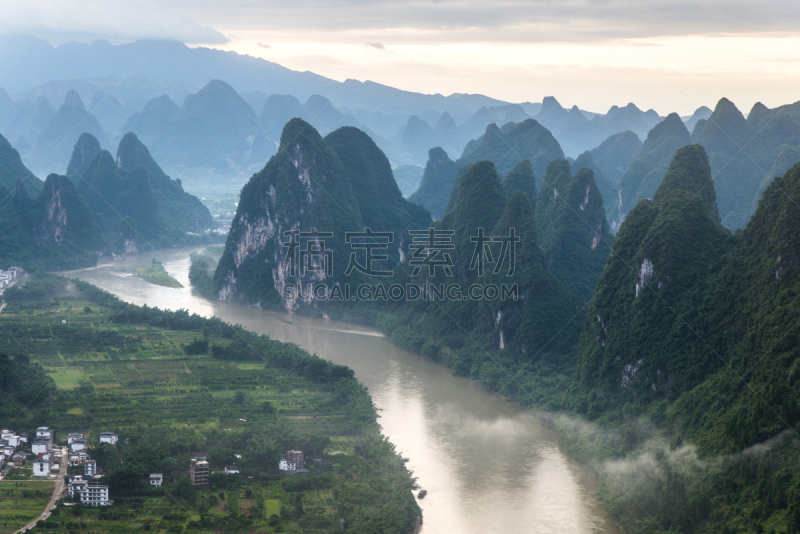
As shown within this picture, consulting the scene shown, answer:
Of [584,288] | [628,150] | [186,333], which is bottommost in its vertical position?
[186,333]

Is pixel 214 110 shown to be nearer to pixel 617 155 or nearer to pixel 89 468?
pixel 617 155

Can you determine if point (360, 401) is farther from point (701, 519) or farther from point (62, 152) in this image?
point (62, 152)

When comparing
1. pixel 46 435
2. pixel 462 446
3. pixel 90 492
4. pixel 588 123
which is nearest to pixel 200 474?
pixel 90 492

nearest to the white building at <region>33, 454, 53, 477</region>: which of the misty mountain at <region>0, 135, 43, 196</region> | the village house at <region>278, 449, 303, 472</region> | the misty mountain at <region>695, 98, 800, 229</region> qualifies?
the village house at <region>278, 449, 303, 472</region>

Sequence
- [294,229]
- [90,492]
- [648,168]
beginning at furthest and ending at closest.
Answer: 1. [648,168]
2. [294,229]
3. [90,492]

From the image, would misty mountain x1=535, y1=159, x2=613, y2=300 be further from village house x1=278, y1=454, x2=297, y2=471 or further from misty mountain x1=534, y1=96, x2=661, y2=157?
misty mountain x1=534, y1=96, x2=661, y2=157

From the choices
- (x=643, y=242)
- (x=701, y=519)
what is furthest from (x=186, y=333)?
(x=701, y=519)

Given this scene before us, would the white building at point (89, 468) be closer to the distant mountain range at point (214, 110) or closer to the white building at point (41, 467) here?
the white building at point (41, 467)
